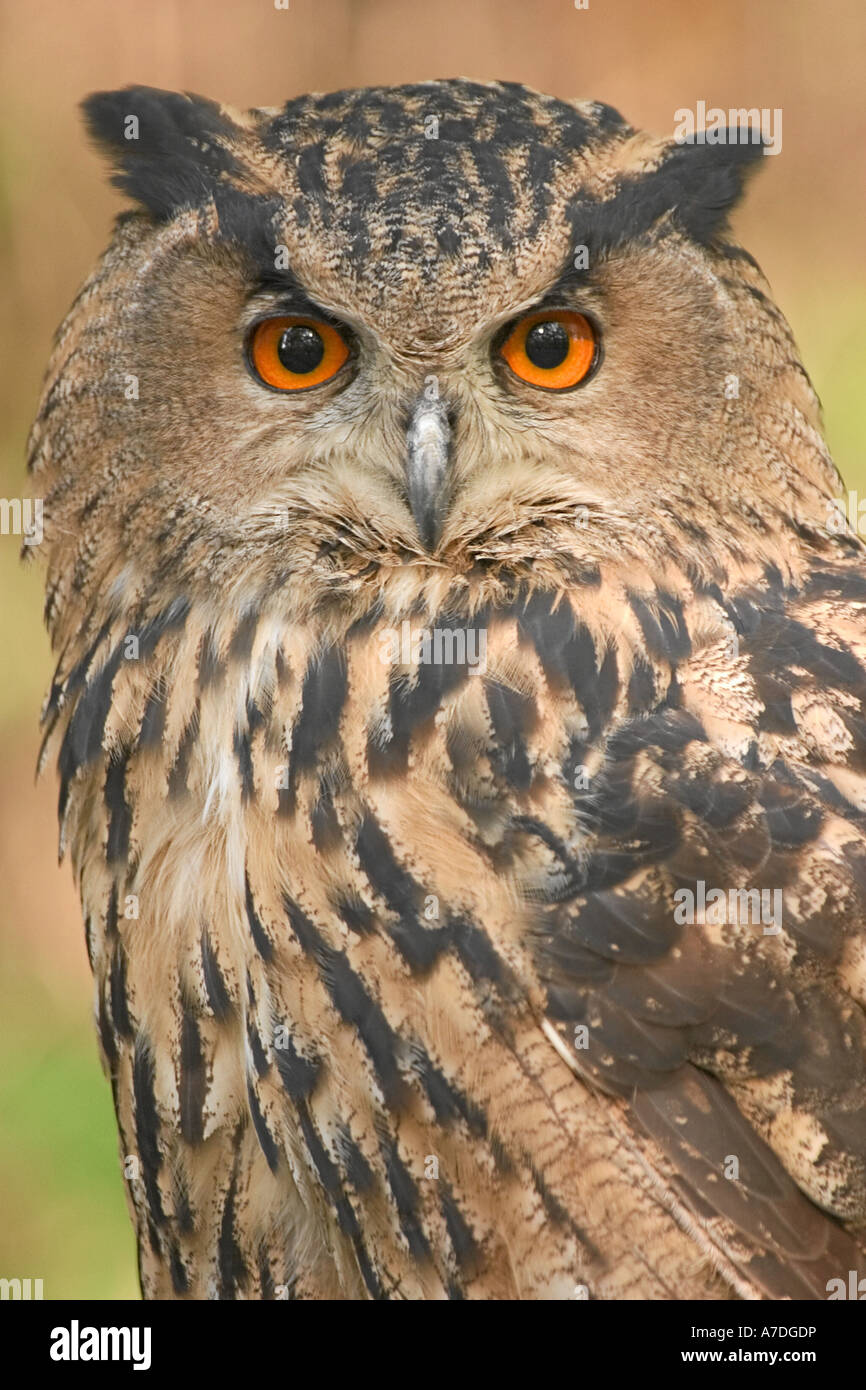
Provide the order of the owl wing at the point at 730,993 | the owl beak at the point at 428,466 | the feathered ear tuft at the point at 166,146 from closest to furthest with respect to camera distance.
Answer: the owl wing at the point at 730,993 → the owl beak at the point at 428,466 → the feathered ear tuft at the point at 166,146

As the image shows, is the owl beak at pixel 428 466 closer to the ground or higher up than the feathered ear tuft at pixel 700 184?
closer to the ground

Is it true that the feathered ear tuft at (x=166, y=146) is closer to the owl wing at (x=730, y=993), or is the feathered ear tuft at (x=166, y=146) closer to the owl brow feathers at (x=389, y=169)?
the owl brow feathers at (x=389, y=169)

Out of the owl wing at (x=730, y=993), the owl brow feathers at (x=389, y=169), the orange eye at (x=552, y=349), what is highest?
the owl brow feathers at (x=389, y=169)

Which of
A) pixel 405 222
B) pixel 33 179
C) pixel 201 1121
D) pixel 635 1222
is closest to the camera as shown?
pixel 635 1222

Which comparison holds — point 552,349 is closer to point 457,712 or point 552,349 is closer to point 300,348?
point 300,348

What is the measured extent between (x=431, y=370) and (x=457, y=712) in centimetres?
35

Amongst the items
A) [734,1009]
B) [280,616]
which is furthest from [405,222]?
[734,1009]

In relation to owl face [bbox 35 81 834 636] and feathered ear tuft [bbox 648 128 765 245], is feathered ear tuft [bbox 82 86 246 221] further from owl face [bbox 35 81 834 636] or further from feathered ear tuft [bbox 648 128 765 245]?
feathered ear tuft [bbox 648 128 765 245]

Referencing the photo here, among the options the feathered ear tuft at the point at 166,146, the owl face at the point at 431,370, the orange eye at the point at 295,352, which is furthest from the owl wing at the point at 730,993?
the feathered ear tuft at the point at 166,146

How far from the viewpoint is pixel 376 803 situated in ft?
4.94

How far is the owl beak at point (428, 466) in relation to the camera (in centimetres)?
152

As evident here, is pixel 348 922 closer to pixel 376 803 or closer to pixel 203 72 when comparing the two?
pixel 376 803

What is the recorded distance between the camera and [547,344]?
1593mm

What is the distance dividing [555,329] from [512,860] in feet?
1.84
